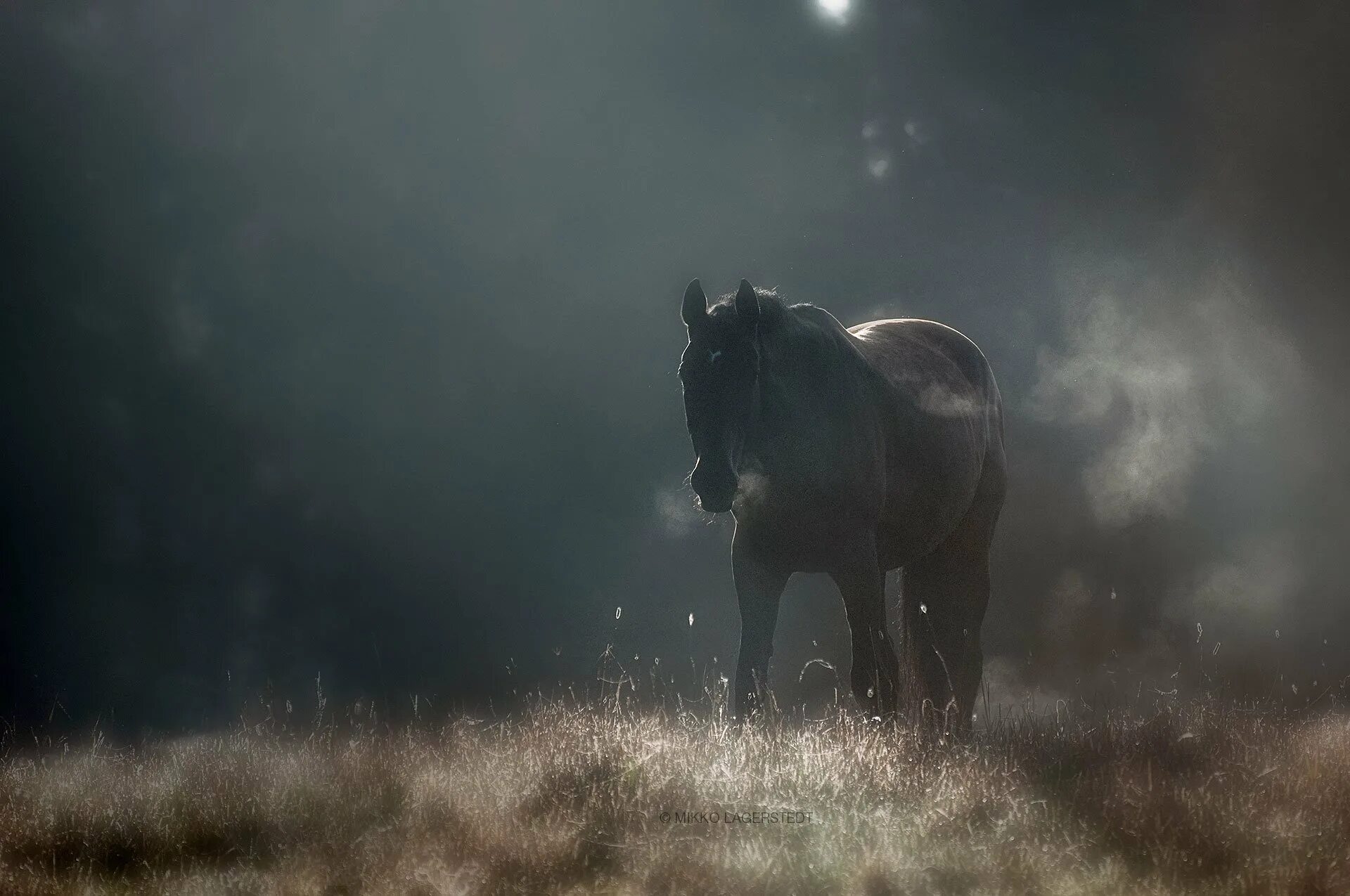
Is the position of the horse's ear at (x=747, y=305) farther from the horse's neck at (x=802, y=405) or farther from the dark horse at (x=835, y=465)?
the horse's neck at (x=802, y=405)

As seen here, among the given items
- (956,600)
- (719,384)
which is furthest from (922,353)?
(719,384)

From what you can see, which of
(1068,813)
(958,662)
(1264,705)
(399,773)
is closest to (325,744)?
(399,773)

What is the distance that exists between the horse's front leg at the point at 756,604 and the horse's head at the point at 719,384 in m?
0.80

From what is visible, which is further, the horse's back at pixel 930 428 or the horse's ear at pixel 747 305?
the horse's back at pixel 930 428

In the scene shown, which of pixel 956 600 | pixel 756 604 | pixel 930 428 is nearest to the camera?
pixel 756 604

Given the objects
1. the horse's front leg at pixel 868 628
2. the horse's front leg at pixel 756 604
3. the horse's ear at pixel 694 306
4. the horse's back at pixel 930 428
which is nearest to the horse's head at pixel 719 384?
the horse's ear at pixel 694 306

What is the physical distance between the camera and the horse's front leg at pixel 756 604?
6.25 m

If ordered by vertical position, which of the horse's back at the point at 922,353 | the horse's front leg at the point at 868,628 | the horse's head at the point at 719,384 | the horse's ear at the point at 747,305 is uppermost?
the horse's back at the point at 922,353

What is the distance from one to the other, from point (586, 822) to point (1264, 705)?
5084 mm

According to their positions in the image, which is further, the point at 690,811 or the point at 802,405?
the point at 802,405

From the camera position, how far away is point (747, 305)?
5758mm

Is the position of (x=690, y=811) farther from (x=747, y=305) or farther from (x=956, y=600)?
(x=956, y=600)

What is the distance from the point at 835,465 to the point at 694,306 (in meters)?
1.24

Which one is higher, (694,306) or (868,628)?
(694,306)
